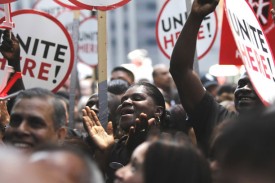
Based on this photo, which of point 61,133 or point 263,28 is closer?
point 61,133

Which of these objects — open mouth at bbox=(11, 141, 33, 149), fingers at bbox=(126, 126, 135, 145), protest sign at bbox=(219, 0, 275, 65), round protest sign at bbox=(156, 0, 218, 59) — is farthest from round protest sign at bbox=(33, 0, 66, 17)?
open mouth at bbox=(11, 141, 33, 149)

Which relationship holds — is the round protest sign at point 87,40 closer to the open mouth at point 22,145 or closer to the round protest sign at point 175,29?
the round protest sign at point 175,29

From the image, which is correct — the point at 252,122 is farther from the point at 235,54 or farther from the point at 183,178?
the point at 235,54

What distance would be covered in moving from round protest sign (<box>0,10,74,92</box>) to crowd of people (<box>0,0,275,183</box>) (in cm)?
41

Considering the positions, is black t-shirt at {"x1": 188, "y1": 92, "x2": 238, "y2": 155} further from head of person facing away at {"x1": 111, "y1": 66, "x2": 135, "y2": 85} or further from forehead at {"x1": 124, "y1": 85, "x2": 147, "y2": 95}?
head of person facing away at {"x1": 111, "y1": 66, "x2": 135, "y2": 85}

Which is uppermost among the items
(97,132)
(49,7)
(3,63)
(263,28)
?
(49,7)

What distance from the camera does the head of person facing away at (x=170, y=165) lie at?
10.7 feet

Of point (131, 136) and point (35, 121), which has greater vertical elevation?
point (35, 121)

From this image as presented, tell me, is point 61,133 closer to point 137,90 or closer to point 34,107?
point 34,107

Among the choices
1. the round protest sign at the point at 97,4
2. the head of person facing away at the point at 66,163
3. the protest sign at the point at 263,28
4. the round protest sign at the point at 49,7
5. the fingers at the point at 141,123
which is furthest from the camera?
the round protest sign at the point at 49,7

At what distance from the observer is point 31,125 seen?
185 inches

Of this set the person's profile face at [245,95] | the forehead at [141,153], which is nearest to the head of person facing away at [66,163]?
the forehead at [141,153]

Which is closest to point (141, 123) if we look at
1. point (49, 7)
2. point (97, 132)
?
point (97, 132)

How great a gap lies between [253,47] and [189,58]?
1.53ft
